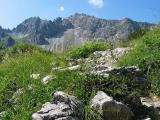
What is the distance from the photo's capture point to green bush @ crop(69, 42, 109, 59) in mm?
18500

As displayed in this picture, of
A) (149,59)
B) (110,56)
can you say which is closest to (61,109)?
(149,59)

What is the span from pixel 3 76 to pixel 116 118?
19.2 ft

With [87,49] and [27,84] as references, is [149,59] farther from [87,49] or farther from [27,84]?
[87,49]

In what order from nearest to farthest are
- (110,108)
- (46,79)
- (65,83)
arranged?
(110,108) → (65,83) → (46,79)

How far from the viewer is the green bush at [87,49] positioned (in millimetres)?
18500

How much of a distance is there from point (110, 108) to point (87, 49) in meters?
10.5

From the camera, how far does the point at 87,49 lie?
63.2 ft

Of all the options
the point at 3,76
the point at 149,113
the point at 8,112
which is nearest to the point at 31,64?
the point at 3,76

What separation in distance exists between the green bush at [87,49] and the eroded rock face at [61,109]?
9.00m

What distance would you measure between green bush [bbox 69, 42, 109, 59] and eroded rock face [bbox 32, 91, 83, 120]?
9.00 meters

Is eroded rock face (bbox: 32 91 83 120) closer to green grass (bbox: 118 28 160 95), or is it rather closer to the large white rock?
the large white rock

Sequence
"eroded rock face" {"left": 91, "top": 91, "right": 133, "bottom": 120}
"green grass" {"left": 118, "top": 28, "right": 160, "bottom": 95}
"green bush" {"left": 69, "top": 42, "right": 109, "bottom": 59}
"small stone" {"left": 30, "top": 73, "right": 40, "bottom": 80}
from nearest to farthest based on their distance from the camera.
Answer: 1. "eroded rock face" {"left": 91, "top": 91, "right": 133, "bottom": 120}
2. "green grass" {"left": 118, "top": 28, "right": 160, "bottom": 95}
3. "small stone" {"left": 30, "top": 73, "right": 40, "bottom": 80}
4. "green bush" {"left": 69, "top": 42, "right": 109, "bottom": 59}

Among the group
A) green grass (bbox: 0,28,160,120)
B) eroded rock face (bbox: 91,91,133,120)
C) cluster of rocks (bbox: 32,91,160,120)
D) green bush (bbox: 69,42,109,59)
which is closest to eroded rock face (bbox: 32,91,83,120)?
cluster of rocks (bbox: 32,91,160,120)

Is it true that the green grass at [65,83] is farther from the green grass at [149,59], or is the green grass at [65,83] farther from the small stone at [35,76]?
the small stone at [35,76]
